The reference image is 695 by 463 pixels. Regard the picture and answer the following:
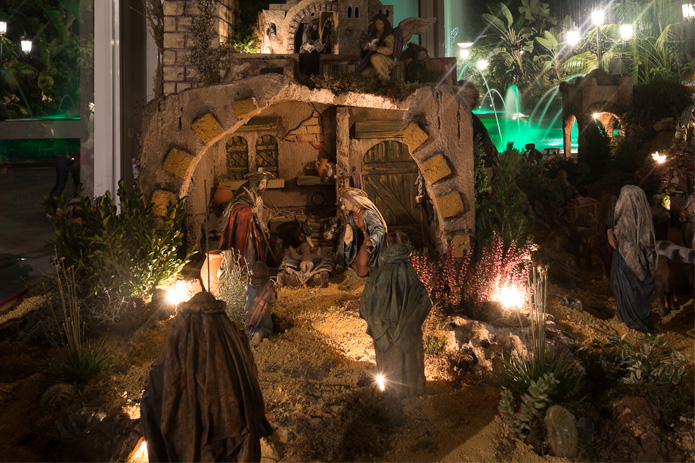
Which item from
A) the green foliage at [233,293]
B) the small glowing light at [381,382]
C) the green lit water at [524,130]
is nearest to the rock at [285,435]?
the small glowing light at [381,382]

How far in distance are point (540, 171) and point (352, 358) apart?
9.65 meters

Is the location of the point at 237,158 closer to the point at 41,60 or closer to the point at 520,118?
the point at 41,60

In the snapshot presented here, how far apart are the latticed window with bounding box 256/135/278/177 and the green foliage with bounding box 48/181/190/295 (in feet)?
15.2

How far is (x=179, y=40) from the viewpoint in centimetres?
1105

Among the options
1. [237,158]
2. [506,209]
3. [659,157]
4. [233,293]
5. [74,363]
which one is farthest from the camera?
[659,157]

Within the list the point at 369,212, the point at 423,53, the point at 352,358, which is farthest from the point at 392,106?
the point at 352,358

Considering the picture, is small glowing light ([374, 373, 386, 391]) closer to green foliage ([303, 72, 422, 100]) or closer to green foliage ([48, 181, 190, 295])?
green foliage ([48, 181, 190, 295])

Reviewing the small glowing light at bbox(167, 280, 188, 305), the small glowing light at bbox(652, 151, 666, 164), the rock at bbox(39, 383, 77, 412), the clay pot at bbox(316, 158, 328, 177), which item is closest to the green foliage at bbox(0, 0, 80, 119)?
the small glowing light at bbox(167, 280, 188, 305)

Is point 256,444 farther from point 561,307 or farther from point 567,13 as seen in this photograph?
point 567,13

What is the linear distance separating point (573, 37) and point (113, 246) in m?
31.9

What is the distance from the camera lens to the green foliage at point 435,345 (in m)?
6.69

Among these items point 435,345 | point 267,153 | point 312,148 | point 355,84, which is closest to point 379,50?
point 355,84

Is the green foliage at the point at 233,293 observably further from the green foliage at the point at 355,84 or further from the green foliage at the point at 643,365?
the green foliage at the point at 643,365

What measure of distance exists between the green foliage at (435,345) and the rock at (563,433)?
2115mm
